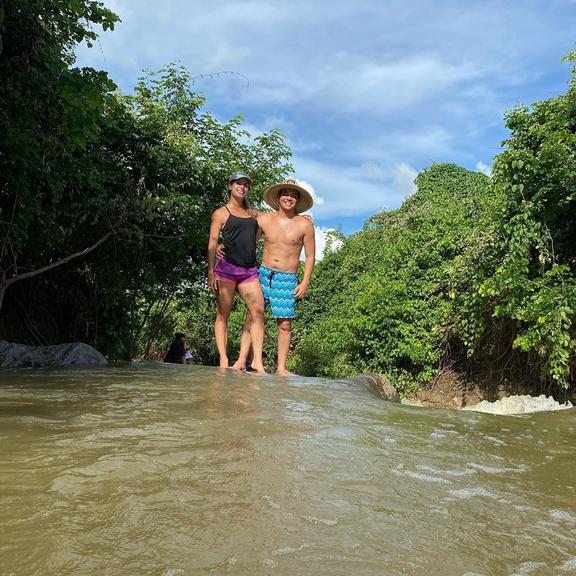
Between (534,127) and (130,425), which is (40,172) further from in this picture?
(534,127)

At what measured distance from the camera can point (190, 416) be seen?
2766 millimetres

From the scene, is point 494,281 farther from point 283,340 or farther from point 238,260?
point 238,260

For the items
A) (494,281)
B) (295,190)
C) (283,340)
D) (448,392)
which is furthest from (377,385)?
(448,392)

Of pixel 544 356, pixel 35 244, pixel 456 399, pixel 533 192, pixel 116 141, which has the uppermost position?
pixel 116 141

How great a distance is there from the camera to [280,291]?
18.1ft

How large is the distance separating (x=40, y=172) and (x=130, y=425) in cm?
498

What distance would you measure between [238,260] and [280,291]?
0.51 m

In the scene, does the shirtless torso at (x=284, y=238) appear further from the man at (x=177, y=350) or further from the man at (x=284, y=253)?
the man at (x=177, y=350)

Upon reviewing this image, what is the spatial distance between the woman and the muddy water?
2396 mm

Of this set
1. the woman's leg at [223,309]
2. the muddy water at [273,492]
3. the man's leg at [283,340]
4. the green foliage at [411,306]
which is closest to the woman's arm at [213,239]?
the woman's leg at [223,309]

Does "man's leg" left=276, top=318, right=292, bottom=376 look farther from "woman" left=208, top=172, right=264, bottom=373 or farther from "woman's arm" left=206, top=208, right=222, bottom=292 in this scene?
"woman's arm" left=206, top=208, right=222, bottom=292

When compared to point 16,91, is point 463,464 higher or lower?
lower

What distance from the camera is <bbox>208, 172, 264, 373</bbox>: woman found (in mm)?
5395

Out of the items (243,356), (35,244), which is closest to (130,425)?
(243,356)
